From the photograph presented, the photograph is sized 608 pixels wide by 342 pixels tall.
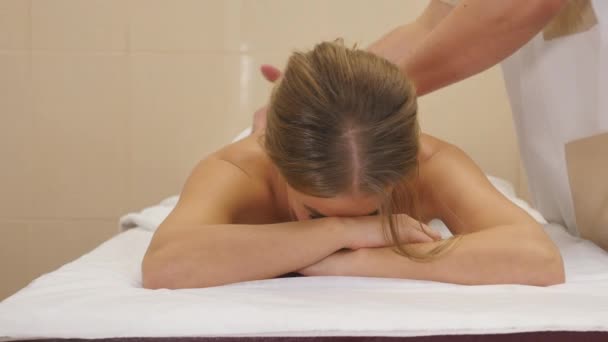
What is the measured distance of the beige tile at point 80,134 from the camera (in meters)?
2.56

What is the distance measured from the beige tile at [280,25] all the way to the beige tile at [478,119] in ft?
1.29

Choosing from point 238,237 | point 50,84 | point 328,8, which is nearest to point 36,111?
point 50,84

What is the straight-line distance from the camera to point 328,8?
2518mm

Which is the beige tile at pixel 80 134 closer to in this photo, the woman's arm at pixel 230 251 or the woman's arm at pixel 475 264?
the woman's arm at pixel 230 251

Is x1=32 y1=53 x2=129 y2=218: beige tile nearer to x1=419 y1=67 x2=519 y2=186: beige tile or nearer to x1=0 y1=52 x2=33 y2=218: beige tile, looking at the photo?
x1=0 y1=52 x2=33 y2=218: beige tile

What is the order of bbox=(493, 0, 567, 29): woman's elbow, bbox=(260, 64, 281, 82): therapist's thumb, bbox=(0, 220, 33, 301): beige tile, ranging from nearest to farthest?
bbox=(493, 0, 567, 29): woman's elbow
bbox=(260, 64, 281, 82): therapist's thumb
bbox=(0, 220, 33, 301): beige tile

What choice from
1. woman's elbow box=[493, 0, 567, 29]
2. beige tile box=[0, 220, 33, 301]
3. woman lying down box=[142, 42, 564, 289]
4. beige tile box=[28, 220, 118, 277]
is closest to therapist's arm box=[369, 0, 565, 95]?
woman's elbow box=[493, 0, 567, 29]

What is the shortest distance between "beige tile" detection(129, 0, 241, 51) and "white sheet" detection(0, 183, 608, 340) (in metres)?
1.45

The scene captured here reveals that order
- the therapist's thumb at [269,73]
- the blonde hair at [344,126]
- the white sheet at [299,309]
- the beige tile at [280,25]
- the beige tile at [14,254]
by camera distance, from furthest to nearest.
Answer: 1. the beige tile at [14,254]
2. the beige tile at [280,25]
3. the therapist's thumb at [269,73]
4. the blonde hair at [344,126]
5. the white sheet at [299,309]

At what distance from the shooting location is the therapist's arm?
4.16ft

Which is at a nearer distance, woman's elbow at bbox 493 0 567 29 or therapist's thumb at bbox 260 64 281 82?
woman's elbow at bbox 493 0 567 29

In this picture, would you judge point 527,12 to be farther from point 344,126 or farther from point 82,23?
point 82,23

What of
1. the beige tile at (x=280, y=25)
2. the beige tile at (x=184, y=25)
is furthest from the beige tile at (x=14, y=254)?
the beige tile at (x=280, y=25)

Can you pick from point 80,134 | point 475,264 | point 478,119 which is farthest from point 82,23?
point 475,264
